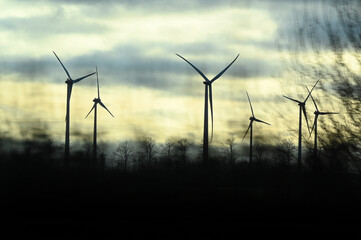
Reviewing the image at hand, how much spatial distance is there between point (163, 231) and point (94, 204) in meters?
14.2

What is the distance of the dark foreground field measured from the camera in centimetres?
3375

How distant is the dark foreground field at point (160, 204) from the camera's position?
111 feet

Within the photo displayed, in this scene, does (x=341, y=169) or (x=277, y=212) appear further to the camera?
(x=277, y=212)

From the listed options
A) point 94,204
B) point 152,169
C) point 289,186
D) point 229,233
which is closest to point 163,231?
point 229,233

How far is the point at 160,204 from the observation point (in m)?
46.8

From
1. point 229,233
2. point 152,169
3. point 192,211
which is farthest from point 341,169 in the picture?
point 152,169

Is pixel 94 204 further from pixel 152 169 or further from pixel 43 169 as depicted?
pixel 152 169

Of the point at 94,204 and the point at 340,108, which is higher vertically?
the point at 340,108

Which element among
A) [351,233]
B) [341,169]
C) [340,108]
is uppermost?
[340,108]

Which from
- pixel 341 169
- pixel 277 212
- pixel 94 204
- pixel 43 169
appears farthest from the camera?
pixel 43 169

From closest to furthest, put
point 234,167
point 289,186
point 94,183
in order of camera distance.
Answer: point 289,186, point 94,183, point 234,167

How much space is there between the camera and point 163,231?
32.4 meters

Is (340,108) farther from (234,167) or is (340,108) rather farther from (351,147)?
(234,167)

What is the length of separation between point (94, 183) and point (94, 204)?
9.87 metres
